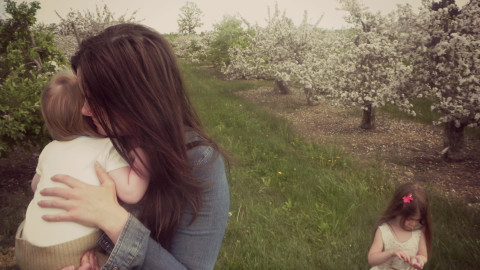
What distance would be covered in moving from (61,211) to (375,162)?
5904 mm

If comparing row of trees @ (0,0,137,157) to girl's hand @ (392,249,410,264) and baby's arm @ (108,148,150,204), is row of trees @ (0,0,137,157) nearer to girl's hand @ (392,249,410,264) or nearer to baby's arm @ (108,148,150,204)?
baby's arm @ (108,148,150,204)

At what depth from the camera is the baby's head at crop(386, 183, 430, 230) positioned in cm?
294

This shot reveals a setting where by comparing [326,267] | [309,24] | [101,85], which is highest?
[309,24]

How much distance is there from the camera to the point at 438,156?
22.1 ft

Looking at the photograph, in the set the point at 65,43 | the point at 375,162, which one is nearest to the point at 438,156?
the point at 375,162

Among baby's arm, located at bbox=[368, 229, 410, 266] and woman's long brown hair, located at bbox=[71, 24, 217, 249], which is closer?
woman's long brown hair, located at bbox=[71, 24, 217, 249]

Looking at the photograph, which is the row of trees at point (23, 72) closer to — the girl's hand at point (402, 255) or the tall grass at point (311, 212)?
the tall grass at point (311, 212)

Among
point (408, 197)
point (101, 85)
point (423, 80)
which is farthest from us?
point (423, 80)

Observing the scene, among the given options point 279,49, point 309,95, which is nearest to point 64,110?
point 309,95

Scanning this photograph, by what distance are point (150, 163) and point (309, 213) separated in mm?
3568

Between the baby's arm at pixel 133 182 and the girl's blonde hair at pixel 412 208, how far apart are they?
2359 millimetres

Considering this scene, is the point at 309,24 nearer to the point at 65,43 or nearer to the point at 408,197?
the point at 65,43

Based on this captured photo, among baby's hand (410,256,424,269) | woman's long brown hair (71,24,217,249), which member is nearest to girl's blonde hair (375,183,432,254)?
baby's hand (410,256,424,269)

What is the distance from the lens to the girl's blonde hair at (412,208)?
294 cm
